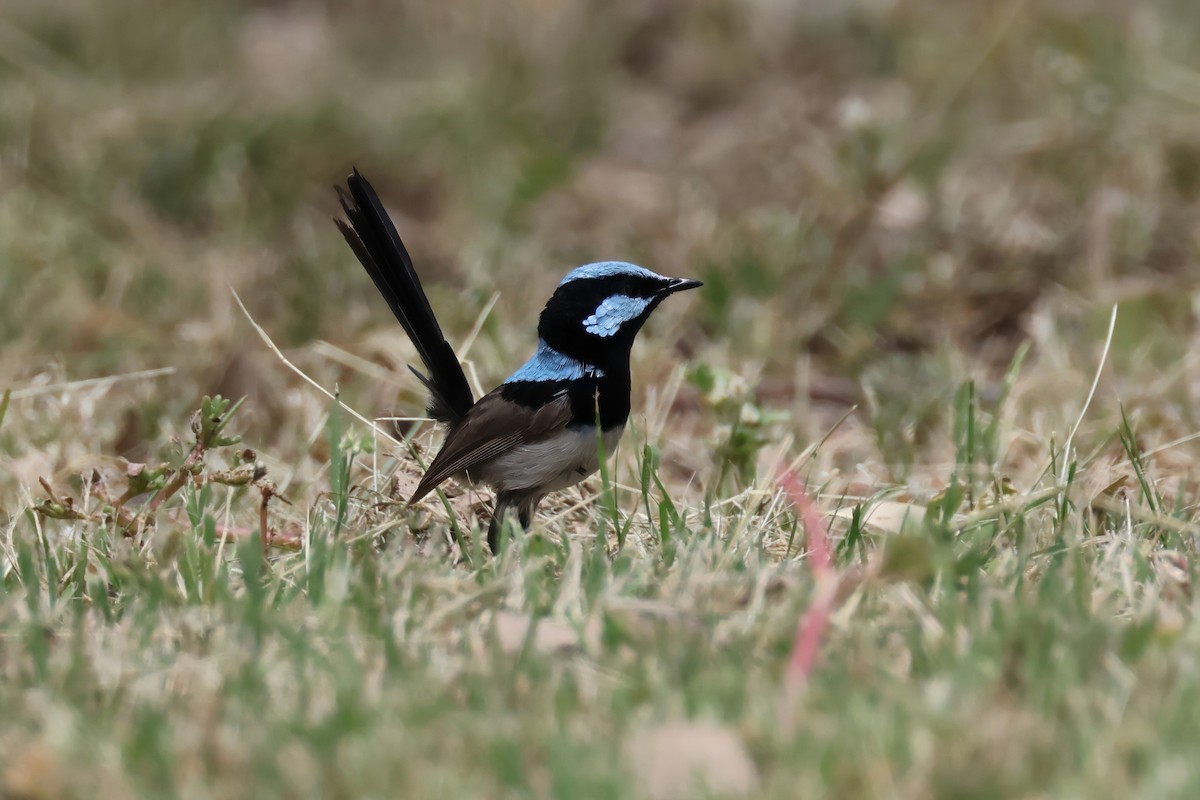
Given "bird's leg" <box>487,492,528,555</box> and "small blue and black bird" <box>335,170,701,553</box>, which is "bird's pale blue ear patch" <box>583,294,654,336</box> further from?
"bird's leg" <box>487,492,528,555</box>

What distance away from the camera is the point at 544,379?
12.8 ft

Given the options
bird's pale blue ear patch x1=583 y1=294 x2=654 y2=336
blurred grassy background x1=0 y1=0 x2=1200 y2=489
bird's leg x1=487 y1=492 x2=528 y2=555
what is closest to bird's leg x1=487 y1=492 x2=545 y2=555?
bird's leg x1=487 y1=492 x2=528 y2=555

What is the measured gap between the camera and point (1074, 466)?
354cm

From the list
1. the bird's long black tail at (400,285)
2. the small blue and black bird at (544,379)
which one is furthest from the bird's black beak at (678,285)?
the bird's long black tail at (400,285)

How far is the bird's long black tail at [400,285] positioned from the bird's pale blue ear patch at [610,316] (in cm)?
42

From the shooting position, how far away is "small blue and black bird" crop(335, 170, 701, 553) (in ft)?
12.3

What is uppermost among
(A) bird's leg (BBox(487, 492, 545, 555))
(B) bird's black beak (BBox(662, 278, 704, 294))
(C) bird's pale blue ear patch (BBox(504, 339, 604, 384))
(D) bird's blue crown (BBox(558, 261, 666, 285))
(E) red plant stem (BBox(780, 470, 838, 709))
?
(D) bird's blue crown (BBox(558, 261, 666, 285))

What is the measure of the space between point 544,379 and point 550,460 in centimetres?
27

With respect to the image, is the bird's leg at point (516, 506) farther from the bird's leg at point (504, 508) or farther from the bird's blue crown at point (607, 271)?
the bird's blue crown at point (607, 271)

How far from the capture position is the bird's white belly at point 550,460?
12.2 feet

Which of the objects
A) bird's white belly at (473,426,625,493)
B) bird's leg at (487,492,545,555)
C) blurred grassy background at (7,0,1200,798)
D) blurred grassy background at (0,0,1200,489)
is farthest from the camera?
blurred grassy background at (0,0,1200,489)

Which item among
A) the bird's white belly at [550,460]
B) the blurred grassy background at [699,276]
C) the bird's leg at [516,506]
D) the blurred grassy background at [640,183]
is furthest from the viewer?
the blurred grassy background at [640,183]

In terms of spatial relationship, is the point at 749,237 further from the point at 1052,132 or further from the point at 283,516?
the point at 283,516

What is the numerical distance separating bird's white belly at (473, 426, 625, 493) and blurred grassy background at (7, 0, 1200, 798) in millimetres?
196
